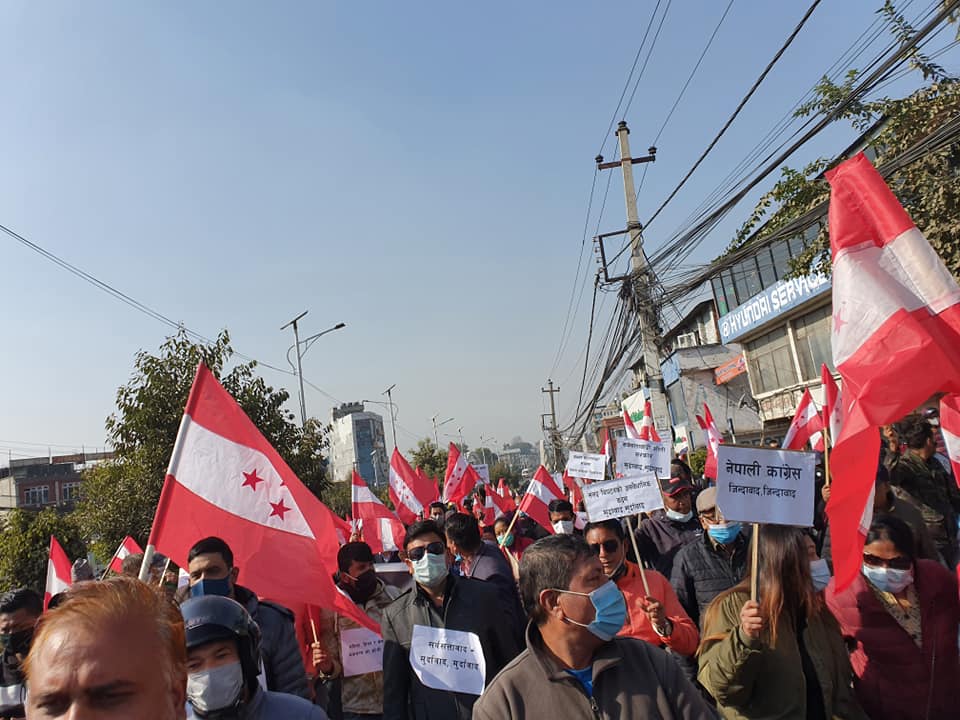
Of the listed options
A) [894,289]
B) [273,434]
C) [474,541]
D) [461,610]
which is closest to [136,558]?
[474,541]

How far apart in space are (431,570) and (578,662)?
1641mm

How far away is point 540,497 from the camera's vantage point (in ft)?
31.7

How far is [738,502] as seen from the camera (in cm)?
346

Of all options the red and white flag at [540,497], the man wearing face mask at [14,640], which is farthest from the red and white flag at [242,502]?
the red and white flag at [540,497]

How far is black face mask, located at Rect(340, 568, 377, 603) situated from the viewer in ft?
17.4

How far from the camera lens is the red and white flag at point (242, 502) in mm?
4383

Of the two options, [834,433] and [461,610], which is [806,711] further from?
→ [834,433]

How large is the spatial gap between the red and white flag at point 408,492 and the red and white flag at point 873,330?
10.2m

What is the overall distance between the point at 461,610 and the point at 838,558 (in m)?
1.89

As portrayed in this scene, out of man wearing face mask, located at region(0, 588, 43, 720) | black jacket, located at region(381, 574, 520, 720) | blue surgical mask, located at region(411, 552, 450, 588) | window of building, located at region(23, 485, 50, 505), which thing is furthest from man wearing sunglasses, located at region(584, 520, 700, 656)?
window of building, located at region(23, 485, 50, 505)

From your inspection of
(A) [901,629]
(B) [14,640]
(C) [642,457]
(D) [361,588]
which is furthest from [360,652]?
(C) [642,457]

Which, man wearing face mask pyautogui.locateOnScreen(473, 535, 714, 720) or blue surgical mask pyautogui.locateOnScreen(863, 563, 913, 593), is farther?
blue surgical mask pyautogui.locateOnScreen(863, 563, 913, 593)

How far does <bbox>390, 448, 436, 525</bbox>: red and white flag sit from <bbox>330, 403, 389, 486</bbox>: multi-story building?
84.7m

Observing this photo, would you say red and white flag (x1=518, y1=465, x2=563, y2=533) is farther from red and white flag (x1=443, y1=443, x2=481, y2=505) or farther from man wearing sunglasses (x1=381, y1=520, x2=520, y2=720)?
red and white flag (x1=443, y1=443, x2=481, y2=505)
